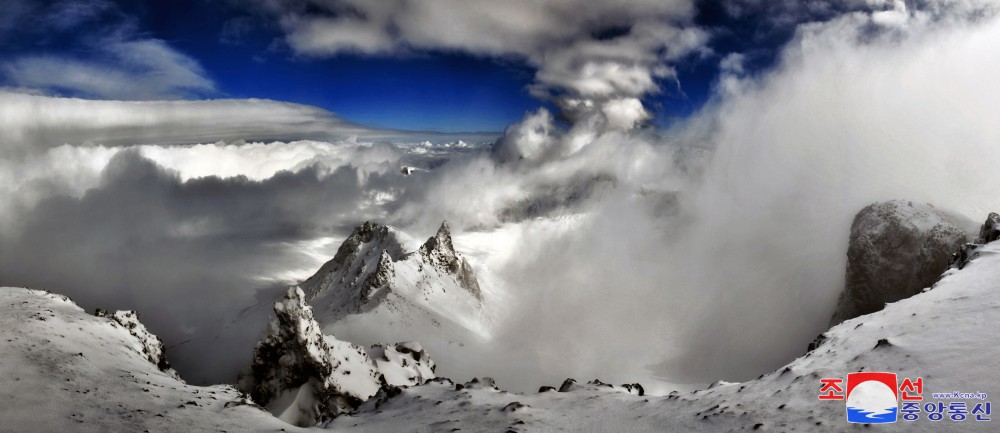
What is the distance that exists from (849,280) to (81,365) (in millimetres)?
106258

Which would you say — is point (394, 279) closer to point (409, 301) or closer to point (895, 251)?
point (409, 301)

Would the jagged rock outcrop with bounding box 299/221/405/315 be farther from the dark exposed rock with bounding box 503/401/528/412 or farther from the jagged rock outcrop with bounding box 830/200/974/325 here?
the dark exposed rock with bounding box 503/401/528/412

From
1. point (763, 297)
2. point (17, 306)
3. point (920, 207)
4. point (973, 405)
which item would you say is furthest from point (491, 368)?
point (973, 405)

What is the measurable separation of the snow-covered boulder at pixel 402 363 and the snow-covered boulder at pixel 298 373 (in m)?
8.37

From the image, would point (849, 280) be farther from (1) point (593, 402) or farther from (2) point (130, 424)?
(2) point (130, 424)

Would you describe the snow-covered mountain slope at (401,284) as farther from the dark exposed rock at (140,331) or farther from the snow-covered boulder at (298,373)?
the dark exposed rock at (140,331)

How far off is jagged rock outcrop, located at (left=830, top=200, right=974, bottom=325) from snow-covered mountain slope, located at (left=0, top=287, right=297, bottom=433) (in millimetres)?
88144

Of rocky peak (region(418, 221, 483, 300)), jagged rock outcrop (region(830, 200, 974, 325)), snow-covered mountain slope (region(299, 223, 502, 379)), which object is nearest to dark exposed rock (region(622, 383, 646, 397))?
jagged rock outcrop (region(830, 200, 974, 325))

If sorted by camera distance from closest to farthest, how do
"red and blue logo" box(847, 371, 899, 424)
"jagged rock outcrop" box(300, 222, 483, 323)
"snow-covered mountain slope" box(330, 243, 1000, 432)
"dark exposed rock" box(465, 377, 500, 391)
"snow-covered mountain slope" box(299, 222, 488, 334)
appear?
1. "red and blue logo" box(847, 371, 899, 424)
2. "snow-covered mountain slope" box(330, 243, 1000, 432)
3. "dark exposed rock" box(465, 377, 500, 391)
4. "snow-covered mountain slope" box(299, 222, 488, 334)
5. "jagged rock outcrop" box(300, 222, 483, 323)

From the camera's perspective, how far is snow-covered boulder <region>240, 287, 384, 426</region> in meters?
51.6

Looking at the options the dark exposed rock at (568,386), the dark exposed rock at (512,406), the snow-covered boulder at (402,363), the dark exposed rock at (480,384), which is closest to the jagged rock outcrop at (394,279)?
→ the snow-covered boulder at (402,363)

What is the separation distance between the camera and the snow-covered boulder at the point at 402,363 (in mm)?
64312

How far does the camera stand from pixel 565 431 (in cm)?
1702

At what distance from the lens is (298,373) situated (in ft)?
174
